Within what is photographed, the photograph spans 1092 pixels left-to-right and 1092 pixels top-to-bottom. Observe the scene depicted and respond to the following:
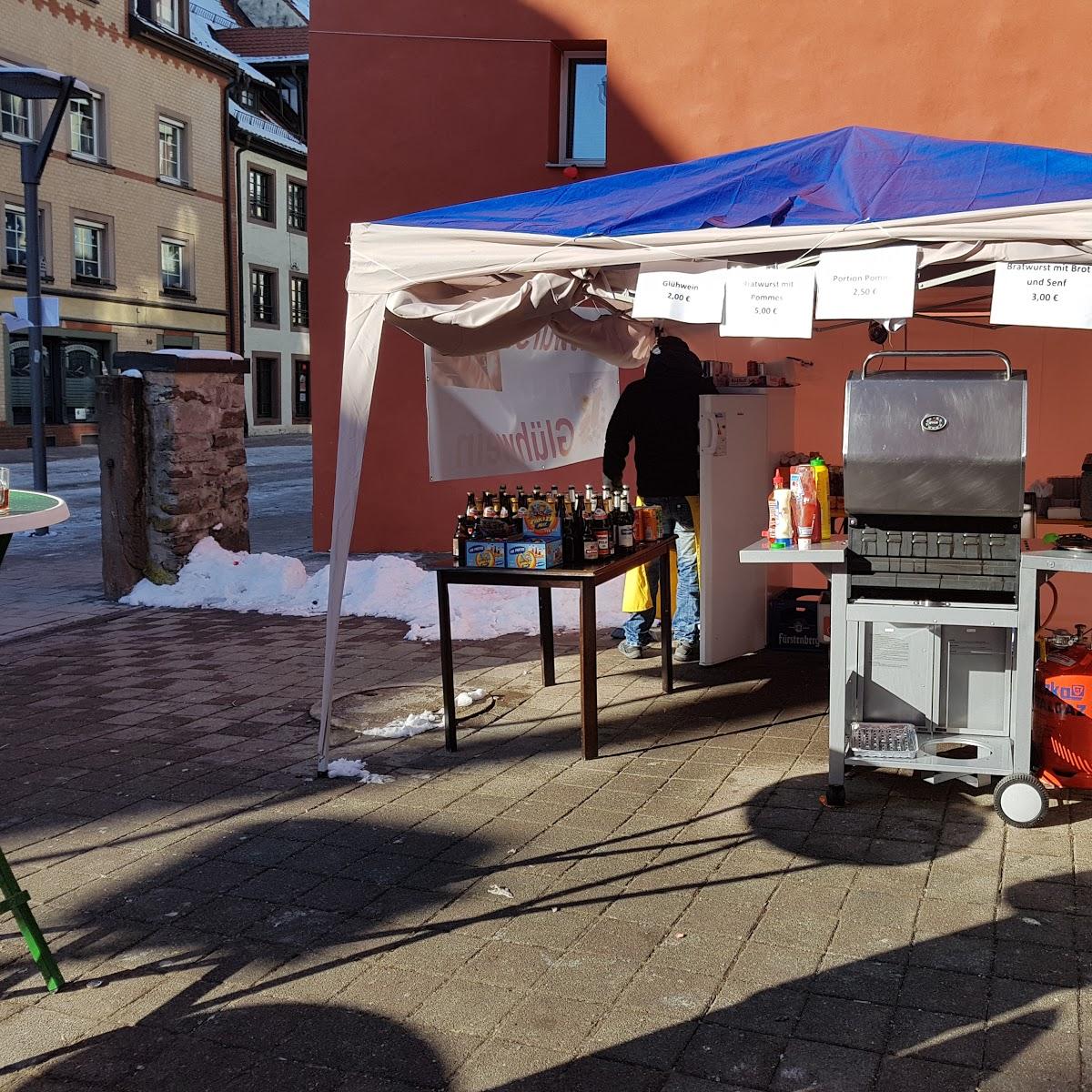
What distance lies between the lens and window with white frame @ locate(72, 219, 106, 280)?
96.1 ft

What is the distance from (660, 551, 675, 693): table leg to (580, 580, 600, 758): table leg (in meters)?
1.14

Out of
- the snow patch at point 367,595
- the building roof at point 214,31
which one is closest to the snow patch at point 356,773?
the snow patch at point 367,595

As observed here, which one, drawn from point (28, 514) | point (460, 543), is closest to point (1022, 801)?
point (460, 543)

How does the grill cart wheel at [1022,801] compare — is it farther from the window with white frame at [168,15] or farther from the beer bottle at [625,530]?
the window with white frame at [168,15]

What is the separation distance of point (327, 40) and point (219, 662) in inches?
250

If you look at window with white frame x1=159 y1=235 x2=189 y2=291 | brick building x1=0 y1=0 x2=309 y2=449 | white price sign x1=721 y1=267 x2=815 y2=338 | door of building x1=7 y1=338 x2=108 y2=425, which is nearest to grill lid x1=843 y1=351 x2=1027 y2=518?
white price sign x1=721 y1=267 x2=815 y2=338

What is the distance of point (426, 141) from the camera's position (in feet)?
35.8

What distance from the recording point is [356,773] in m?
5.22

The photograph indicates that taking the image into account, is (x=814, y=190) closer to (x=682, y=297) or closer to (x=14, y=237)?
(x=682, y=297)

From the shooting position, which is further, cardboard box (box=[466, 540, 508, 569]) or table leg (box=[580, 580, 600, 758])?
cardboard box (box=[466, 540, 508, 569])

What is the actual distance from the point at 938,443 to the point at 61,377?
28161 millimetres

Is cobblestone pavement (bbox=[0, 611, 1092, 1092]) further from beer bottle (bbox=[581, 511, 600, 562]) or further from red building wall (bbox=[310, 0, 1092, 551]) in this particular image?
red building wall (bbox=[310, 0, 1092, 551])

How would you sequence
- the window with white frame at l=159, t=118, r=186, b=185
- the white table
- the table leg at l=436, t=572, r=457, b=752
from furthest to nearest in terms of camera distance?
the window with white frame at l=159, t=118, r=186, b=185 < the table leg at l=436, t=572, r=457, b=752 < the white table

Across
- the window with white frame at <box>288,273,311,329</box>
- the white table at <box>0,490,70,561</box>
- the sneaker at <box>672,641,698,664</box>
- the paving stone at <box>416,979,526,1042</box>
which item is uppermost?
the window with white frame at <box>288,273,311,329</box>
